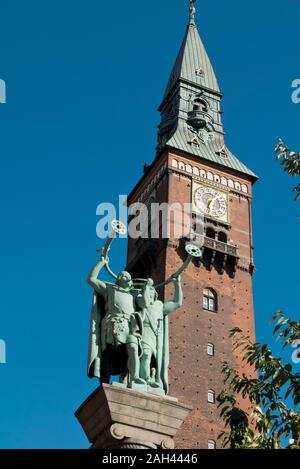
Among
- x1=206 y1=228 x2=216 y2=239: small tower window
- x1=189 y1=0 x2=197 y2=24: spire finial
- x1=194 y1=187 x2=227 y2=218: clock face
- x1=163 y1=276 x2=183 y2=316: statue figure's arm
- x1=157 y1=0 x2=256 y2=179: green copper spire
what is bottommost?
x1=163 y1=276 x2=183 y2=316: statue figure's arm

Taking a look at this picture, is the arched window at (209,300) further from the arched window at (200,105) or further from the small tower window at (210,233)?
the arched window at (200,105)

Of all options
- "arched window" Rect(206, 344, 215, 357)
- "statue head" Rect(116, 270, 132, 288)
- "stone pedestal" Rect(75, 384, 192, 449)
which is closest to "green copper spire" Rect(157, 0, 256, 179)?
"arched window" Rect(206, 344, 215, 357)

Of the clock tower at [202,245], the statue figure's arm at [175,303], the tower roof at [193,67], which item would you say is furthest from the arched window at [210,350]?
the statue figure's arm at [175,303]

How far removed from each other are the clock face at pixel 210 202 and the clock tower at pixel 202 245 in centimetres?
7

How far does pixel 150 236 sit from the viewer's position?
155 ft

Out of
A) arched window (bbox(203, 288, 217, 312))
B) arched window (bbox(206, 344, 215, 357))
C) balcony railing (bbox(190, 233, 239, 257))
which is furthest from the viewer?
balcony railing (bbox(190, 233, 239, 257))

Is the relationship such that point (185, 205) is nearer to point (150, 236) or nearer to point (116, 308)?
point (150, 236)

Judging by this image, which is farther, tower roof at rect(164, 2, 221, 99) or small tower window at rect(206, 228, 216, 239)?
tower roof at rect(164, 2, 221, 99)

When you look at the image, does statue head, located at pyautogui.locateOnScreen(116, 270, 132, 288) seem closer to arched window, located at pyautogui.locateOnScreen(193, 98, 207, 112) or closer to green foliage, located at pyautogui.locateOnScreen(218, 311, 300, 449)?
green foliage, located at pyautogui.locateOnScreen(218, 311, 300, 449)

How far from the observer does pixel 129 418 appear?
1055 cm

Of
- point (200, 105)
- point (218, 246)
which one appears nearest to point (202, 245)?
point (218, 246)

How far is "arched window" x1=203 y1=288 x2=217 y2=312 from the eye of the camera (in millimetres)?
44531

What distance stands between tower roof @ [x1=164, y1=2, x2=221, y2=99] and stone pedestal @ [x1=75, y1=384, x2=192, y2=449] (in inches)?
1876
